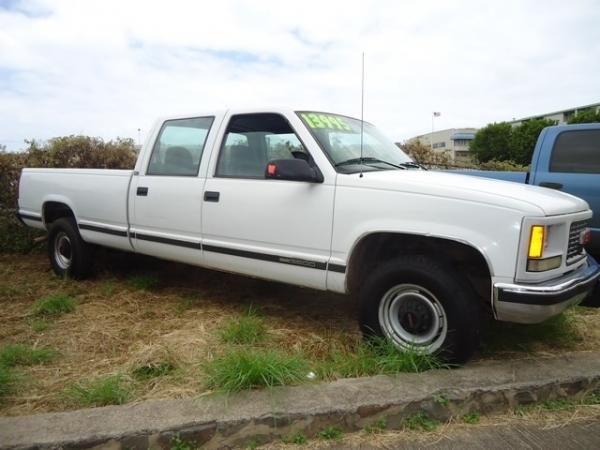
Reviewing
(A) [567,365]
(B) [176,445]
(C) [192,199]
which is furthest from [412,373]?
(C) [192,199]

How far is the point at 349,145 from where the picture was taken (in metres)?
3.77

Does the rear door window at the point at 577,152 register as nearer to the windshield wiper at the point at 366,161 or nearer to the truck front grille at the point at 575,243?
the truck front grille at the point at 575,243

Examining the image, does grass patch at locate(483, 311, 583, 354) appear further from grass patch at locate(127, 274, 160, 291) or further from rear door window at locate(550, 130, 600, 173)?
grass patch at locate(127, 274, 160, 291)

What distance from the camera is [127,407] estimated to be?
2518 millimetres

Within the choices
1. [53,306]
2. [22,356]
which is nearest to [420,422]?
[22,356]

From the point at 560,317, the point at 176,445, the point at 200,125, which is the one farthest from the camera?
A: the point at 200,125

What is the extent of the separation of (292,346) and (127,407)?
4.24 ft

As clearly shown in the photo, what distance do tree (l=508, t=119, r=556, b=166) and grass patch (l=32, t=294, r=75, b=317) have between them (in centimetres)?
4556

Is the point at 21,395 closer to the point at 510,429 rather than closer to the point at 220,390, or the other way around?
the point at 220,390

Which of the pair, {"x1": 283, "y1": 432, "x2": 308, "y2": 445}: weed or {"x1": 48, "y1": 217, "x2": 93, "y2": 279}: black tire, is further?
{"x1": 48, "y1": 217, "x2": 93, "y2": 279}: black tire

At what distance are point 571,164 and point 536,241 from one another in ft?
9.48

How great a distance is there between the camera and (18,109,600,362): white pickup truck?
275 cm

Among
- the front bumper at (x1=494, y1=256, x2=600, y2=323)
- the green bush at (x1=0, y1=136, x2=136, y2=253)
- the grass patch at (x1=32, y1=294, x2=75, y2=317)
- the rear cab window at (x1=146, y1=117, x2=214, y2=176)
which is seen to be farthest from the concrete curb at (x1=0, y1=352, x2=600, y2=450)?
the green bush at (x1=0, y1=136, x2=136, y2=253)

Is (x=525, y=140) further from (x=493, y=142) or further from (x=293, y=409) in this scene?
(x=293, y=409)
